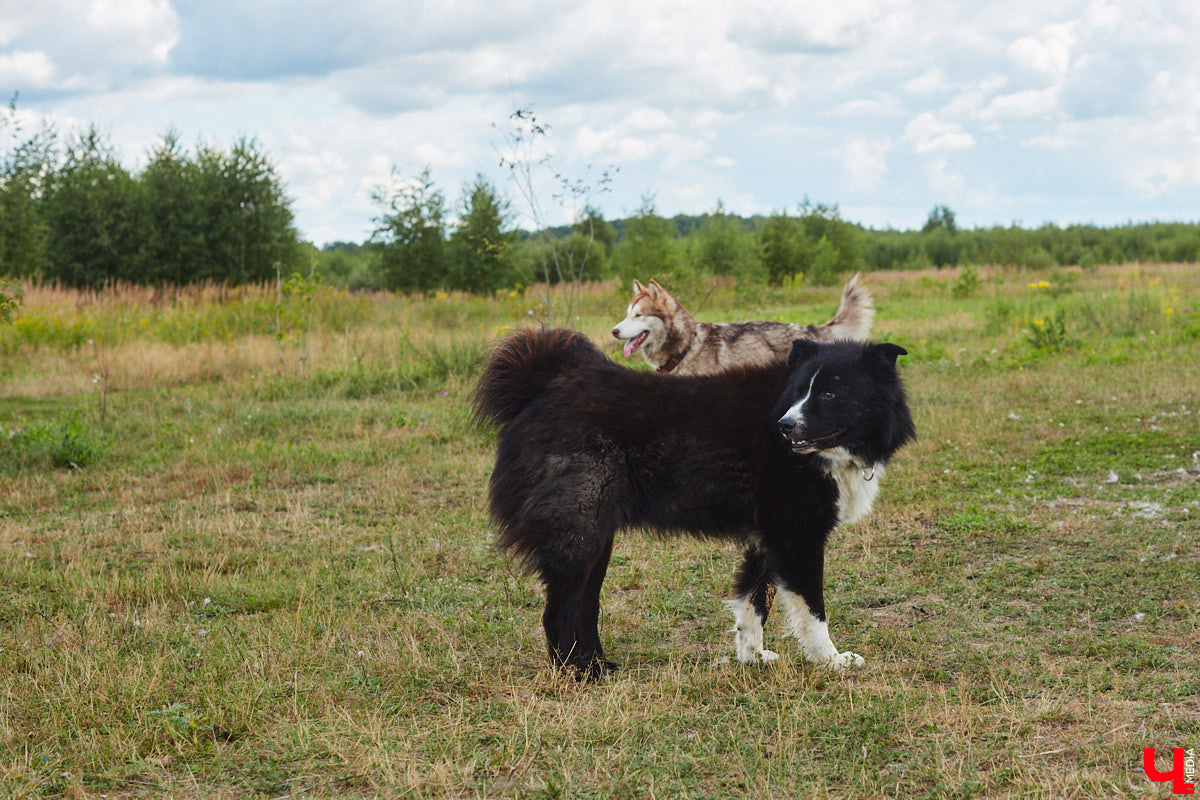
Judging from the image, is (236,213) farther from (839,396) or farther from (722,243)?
(839,396)

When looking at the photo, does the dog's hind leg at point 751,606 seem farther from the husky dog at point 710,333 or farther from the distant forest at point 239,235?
the distant forest at point 239,235

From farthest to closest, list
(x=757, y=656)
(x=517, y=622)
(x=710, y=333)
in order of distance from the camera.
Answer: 1. (x=710, y=333)
2. (x=517, y=622)
3. (x=757, y=656)

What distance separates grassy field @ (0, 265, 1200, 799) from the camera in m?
3.33

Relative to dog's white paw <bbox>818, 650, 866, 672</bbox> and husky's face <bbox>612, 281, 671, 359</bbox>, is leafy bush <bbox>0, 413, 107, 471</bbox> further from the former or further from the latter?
dog's white paw <bbox>818, 650, 866, 672</bbox>

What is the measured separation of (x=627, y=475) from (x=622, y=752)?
119 cm

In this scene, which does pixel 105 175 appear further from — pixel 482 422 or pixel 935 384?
pixel 482 422

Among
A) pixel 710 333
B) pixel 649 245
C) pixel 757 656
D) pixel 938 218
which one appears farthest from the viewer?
pixel 938 218

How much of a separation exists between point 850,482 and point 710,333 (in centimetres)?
498

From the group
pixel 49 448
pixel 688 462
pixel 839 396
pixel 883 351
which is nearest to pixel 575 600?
pixel 688 462

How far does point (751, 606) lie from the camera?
176 inches

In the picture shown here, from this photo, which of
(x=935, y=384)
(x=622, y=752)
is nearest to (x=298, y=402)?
(x=935, y=384)

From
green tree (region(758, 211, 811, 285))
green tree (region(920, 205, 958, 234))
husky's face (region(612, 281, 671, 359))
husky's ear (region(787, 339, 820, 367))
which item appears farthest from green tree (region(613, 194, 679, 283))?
green tree (region(920, 205, 958, 234))

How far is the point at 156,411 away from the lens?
11.3m

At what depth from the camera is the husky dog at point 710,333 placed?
28.8 ft
